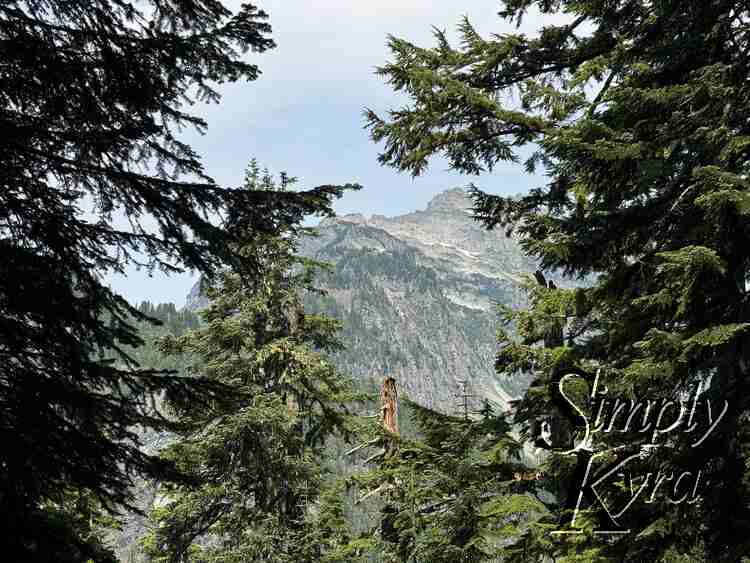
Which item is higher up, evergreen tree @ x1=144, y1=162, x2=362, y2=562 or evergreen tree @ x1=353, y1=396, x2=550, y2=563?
evergreen tree @ x1=144, y1=162, x2=362, y2=562

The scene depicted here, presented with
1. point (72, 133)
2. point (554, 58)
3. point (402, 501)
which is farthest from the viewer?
point (402, 501)

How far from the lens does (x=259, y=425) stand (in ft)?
48.8

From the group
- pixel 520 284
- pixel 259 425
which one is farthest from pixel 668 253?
pixel 259 425

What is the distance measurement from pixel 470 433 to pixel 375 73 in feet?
17.6

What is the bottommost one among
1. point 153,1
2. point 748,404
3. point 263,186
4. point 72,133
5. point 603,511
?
point 603,511

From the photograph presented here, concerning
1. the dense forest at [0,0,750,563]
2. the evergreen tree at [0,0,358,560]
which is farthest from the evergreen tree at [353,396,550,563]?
the evergreen tree at [0,0,358,560]

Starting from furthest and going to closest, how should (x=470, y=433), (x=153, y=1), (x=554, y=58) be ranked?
(x=554, y=58) < (x=470, y=433) < (x=153, y=1)

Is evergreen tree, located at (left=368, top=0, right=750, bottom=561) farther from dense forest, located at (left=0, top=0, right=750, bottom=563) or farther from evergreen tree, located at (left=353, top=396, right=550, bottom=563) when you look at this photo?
evergreen tree, located at (left=353, top=396, right=550, bottom=563)

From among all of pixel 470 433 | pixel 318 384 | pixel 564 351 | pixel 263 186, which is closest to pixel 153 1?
pixel 564 351

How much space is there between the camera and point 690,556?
5156mm

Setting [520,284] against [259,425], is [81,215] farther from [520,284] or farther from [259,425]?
[259,425]

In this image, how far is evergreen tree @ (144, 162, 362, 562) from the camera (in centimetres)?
1462

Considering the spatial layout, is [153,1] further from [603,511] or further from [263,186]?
[263,186]

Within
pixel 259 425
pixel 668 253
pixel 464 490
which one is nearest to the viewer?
pixel 668 253
